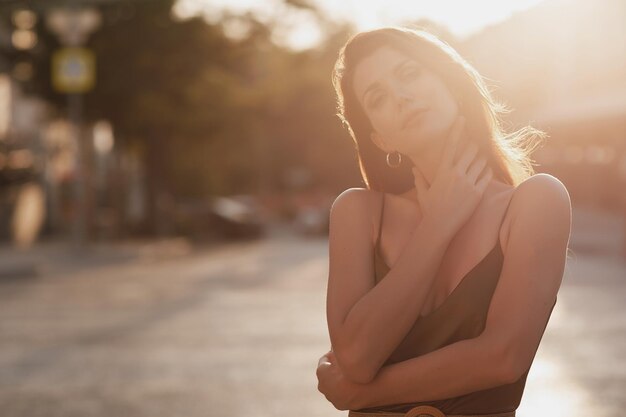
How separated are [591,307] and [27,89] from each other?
25.4 m

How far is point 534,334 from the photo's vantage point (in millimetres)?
2467

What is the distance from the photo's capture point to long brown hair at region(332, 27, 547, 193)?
2594 mm

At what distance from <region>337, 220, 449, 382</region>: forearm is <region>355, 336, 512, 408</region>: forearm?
45 millimetres

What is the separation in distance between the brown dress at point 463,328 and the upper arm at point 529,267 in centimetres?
3

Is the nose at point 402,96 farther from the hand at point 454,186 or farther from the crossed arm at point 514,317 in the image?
the crossed arm at point 514,317

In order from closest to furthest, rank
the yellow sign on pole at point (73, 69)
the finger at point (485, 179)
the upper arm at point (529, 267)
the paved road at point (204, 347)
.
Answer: the upper arm at point (529, 267) → the finger at point (485, 179) → the paved road at point (204, 347) → the yellow sign on pole at point (73, 69)

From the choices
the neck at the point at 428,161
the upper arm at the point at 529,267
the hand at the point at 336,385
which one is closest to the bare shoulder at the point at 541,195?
→ the upper arm at the point at 529,267

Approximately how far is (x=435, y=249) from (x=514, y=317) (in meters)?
0.21

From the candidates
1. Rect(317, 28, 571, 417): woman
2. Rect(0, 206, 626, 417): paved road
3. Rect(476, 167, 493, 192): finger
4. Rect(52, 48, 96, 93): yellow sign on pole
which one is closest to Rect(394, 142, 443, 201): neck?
Rect(317, 28, 571, 417): woman

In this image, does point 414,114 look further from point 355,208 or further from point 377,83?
point 355,208

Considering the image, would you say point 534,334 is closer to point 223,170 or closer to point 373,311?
point 373,311

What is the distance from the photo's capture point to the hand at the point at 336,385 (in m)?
2.60

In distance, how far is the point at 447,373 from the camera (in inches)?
97.4

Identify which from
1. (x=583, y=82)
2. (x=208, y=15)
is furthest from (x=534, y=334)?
(x=583, y=82)
